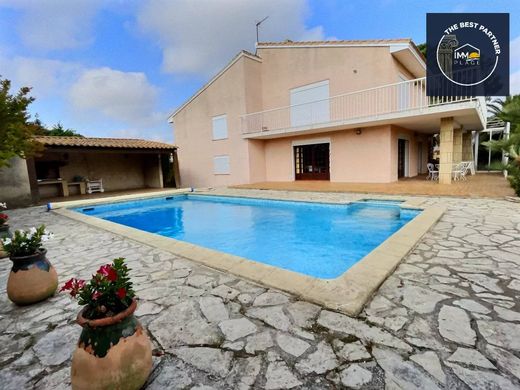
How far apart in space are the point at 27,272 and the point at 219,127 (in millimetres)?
14244

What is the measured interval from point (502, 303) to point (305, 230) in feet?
14.3

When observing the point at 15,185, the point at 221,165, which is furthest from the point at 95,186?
the point at 221,165

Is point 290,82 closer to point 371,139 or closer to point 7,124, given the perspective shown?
point 371,139

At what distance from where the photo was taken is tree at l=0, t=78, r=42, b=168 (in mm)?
5059

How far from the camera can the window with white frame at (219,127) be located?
15.7m

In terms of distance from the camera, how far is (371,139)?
1173 centimetres

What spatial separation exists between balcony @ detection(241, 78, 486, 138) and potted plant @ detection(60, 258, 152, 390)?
1054 cm

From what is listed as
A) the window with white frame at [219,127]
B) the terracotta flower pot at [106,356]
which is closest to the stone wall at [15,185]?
the window with white frame at [219,127]

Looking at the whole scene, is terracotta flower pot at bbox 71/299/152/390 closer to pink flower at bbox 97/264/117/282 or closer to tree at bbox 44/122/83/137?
pink flower at bbox 97/264/117/282

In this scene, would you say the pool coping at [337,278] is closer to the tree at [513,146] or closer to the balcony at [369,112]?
the tree at [513,146]

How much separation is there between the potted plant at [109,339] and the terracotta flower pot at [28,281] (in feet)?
5.02

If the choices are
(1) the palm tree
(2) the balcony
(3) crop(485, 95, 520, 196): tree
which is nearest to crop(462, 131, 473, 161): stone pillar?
(2) the balcony
